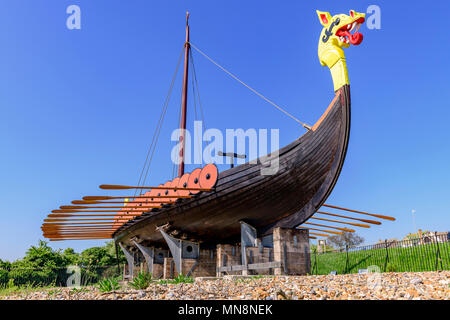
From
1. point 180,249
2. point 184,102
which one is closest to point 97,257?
point 184,102

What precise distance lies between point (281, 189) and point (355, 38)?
15.6 ft

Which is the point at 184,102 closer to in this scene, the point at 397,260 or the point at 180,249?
the point at 180,249

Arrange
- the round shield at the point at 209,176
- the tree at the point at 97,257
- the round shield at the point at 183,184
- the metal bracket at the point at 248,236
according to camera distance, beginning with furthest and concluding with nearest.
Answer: the tree at the point at 97,257 → the round shield at the point at 183,184 → the metal bracket at the point at 248,236 → the round shield at the point at 209,176

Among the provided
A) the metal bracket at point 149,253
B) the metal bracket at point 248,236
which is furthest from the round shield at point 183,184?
the metal bracket at point 149,253

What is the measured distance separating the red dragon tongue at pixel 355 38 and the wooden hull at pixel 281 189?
1166 mm

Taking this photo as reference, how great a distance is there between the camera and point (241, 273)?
10.5 m

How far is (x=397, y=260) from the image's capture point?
14.6 metres

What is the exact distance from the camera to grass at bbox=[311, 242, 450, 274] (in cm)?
1341

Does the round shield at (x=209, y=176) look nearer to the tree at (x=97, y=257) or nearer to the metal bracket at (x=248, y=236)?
the metal bracket at (x=248, y=236)

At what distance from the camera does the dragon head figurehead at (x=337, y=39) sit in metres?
8.34

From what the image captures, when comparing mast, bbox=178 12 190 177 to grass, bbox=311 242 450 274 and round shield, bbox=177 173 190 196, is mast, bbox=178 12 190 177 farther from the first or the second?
grass, bbox=311 242 450 274
